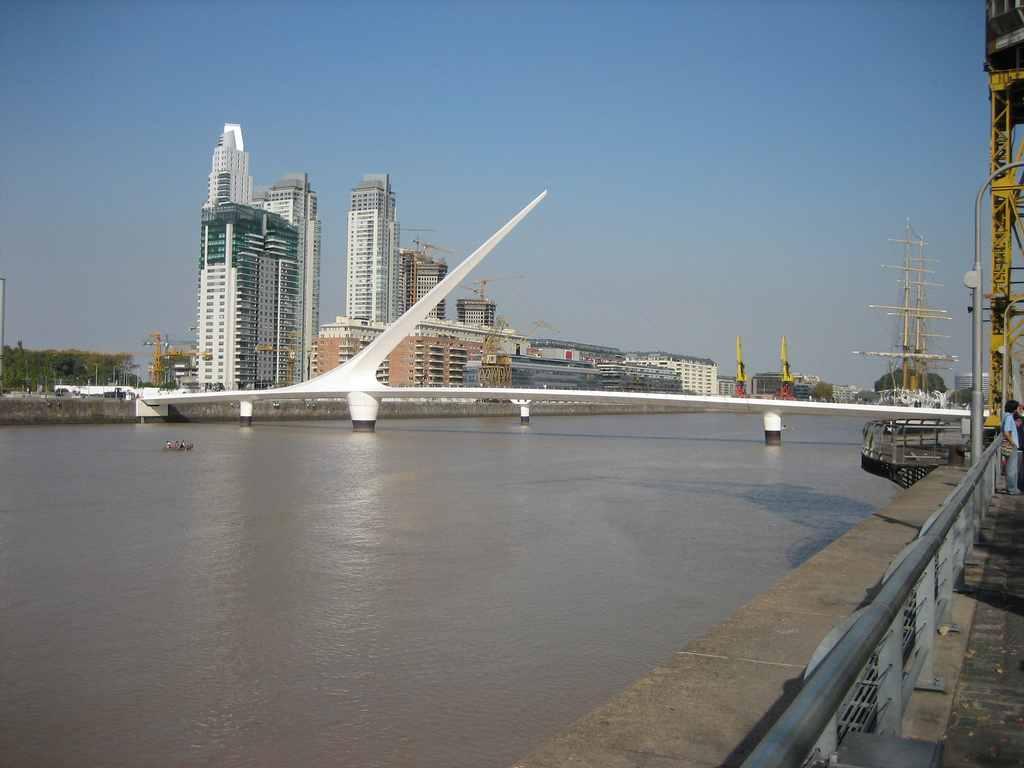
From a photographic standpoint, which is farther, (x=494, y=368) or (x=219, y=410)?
(x=494, y=368)

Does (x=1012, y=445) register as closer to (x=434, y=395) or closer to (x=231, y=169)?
(x=434, y=395)

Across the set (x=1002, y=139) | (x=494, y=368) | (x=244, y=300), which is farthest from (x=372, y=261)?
(x=1002, y=139)

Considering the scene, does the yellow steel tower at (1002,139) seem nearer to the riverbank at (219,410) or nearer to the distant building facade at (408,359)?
the riverbank at (219,410)

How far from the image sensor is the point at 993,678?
2.54 m

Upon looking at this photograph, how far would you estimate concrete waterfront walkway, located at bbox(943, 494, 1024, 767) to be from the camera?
80.3 inches

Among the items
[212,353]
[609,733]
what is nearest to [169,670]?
[609,733]

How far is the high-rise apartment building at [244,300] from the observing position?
8906cm

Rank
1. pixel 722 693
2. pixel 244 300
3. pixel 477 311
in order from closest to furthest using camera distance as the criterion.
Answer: pixel 722 693, pixel 244 300, pixel 477 311

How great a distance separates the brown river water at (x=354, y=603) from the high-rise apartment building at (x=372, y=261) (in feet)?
367

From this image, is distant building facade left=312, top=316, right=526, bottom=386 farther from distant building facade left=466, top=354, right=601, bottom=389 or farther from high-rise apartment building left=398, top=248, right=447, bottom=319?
high-rise apartment building left=398, top=248, right=447, bottom=319

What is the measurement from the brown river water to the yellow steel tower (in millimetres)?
3071

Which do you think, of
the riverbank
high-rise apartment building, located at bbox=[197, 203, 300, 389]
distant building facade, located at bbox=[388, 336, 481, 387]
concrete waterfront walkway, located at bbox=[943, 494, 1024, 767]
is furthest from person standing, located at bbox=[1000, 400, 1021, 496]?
high-rise apartment building, located at bbox=[197, 203, 300, 389]

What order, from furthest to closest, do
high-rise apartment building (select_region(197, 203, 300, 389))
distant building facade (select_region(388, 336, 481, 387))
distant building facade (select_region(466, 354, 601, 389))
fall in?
high-rise apartment building (select_region(197, 203, 300, 389)), distant building facade (select_region(466, 354, 601, 389)), distant building facade (select_region(388, 336, 481, 387))

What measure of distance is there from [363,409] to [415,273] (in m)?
94.5
